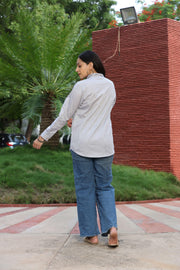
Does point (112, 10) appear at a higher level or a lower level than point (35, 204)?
higher

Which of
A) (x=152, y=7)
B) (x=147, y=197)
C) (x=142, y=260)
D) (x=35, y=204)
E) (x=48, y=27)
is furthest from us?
(x=152, y=7)

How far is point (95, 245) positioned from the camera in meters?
3.53

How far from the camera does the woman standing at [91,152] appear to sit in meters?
3.57

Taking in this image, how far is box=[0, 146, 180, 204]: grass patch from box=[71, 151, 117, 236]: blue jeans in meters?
3.60

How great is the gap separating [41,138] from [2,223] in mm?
1567

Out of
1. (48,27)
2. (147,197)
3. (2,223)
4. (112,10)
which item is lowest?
(147,197)

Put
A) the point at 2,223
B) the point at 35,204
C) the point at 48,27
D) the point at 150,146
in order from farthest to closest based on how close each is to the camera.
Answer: the point at 48,27
the point at 150,146
the point at 35,204
the point at 2,223

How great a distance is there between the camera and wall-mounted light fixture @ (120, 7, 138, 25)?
10.6 meters

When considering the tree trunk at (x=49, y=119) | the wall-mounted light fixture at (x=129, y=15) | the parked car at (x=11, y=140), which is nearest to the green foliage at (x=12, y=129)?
the parked car at (x=11, y=140)

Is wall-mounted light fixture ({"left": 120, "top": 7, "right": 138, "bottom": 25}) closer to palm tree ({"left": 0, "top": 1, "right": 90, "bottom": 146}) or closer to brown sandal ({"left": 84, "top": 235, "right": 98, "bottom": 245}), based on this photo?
palm tree ({"left": 0, "top": 1, "right": 90, "bottom": 146})

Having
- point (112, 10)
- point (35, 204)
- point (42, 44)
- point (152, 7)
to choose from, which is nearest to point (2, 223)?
point (35, 204)

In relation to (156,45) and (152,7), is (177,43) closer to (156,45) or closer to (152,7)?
(156,45)

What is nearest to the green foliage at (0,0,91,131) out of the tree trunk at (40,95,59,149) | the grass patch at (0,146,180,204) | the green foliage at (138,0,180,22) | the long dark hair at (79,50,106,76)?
the tree trunk at (40,95,59,149)

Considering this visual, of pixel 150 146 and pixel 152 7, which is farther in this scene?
pixel 152 7
